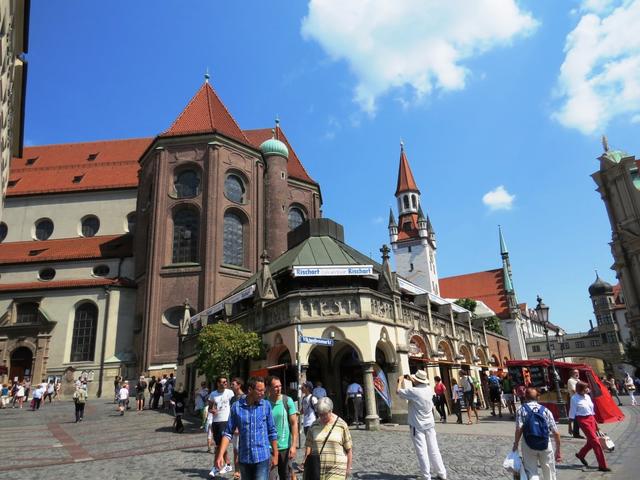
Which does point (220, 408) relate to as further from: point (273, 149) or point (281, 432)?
point (273, 149)

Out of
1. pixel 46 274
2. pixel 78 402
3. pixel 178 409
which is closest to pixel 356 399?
pixel 178 409

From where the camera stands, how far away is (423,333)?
67.3 ft

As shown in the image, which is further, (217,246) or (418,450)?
(217,246)

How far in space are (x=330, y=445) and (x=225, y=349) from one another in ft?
42.5

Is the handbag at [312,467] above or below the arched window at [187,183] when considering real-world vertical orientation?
below

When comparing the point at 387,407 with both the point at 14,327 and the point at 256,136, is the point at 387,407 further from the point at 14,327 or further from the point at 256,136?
the point at 256,136

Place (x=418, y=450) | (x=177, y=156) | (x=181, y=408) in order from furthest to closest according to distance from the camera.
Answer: (x=177, y=156) < (x=181, y=408) < (x=418, y=450)

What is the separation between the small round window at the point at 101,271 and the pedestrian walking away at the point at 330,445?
119 ft

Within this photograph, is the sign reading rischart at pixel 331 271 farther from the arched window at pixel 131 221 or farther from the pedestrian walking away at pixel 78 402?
the arched window at pixel 131 221

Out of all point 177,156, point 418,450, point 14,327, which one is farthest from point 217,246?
point 418,450

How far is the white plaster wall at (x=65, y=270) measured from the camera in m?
36.9

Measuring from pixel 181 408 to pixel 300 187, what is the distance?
2875 cm

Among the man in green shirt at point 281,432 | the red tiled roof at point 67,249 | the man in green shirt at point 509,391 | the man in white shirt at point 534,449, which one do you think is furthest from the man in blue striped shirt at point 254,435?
the red tiled roof at point 67,249

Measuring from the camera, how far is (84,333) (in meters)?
34.6
